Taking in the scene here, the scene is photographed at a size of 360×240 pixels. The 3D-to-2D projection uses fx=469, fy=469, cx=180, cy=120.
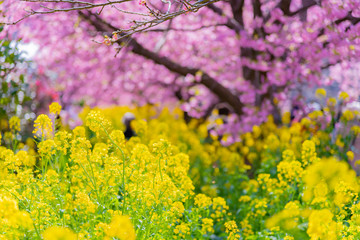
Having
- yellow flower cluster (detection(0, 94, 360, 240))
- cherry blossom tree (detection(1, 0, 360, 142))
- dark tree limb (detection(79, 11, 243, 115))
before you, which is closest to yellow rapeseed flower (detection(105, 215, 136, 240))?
yellow flower cluster (detection(0, 94, 360, 240))

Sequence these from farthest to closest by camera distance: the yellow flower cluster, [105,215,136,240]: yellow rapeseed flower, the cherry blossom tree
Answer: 1. the cherry blossom tree
2. the yellow flower cluster
3. [105,215,136,240]: yellow rapeseed flower

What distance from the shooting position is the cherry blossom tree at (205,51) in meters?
7.61

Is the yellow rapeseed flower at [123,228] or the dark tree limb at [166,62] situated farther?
the dark tree limb at [166,62]

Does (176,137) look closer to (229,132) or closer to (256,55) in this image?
(229,132)

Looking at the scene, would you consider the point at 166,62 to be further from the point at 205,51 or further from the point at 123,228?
the point at 123,228

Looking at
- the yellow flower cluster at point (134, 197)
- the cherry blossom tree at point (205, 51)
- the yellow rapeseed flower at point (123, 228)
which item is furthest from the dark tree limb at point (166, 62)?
the yellow rapeseed flower at point (123, 228)

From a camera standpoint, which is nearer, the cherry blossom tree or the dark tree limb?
the cherry blossom tree

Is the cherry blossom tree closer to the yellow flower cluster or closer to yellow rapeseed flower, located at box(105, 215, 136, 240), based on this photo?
the yellow flower cluster

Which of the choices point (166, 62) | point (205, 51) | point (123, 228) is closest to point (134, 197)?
point (123, 228)

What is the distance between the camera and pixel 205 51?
9602 millimetres

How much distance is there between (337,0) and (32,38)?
19.8 feet

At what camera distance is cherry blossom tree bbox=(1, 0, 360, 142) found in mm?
7609

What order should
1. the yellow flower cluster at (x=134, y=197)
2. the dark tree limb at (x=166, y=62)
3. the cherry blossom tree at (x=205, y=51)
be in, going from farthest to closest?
1. the dark tree limb at (x=166, y=62)
2. the cherry blossom tree at (x=205, y=51)
3. the yellow flower cluster at (x=134, y=197)

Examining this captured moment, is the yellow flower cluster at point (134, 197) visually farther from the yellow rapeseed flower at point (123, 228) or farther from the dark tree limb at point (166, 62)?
the dark tree limb at point (166, 62)
